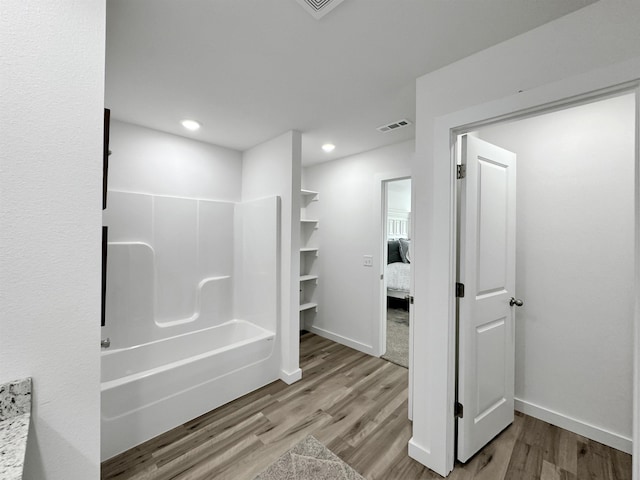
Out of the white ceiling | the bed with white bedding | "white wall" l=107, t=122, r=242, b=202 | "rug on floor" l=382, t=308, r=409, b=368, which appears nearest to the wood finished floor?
"rug on floor" l=382, t=308, r=409, b=368

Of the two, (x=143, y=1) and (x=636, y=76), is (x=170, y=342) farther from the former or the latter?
(x=636, y=76)

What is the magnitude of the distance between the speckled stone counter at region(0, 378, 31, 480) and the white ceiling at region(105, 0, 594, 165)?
5.05ft

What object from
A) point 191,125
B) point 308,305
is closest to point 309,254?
point 308,305

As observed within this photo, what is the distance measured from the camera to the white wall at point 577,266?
5.97 feet

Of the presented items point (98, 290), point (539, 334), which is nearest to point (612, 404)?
point (539, 334)

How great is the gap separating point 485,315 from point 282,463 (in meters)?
1.63

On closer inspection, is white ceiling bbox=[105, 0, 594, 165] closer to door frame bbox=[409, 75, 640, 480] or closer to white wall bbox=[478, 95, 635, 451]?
door frame bbox=[409, 75, 640, 480]

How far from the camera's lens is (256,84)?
186 centimetres

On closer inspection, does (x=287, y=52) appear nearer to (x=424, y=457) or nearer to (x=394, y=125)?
(x=394, y=125)

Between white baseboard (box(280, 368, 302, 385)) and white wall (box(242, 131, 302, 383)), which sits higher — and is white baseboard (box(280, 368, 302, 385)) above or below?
below

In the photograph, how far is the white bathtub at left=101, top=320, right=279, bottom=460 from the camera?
182cm

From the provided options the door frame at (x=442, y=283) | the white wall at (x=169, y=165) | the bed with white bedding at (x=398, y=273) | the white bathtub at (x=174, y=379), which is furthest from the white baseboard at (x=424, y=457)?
the bed with white bedding at (x=398, y=273)

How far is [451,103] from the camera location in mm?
1600

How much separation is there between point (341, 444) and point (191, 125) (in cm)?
294
